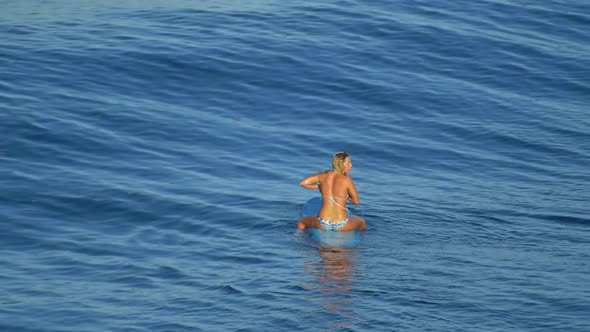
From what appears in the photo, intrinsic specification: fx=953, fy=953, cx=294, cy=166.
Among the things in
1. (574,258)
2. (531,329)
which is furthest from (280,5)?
(531,329)

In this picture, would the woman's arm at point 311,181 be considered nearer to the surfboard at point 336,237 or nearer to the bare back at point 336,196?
the bare back at point 336,196

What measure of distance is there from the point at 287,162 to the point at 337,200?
4365 millimetres

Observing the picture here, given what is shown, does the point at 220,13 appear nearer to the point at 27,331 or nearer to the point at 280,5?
the point at 280,5

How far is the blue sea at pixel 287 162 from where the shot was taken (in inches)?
487

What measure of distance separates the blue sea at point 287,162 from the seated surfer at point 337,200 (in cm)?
45

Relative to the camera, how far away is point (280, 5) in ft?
100

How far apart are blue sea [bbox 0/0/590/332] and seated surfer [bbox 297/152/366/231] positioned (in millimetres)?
449

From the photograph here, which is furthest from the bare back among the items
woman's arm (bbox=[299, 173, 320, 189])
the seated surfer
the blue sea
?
the blue sea

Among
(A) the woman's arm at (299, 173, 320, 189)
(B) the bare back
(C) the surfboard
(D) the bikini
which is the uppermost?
(A) the woman's arm at (299, 173, 320, 189)

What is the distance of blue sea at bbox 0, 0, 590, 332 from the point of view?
487 inches

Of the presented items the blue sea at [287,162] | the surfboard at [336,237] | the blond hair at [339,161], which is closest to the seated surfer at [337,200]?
the blond hair at [339,161]

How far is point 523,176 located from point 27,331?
11.4 meters

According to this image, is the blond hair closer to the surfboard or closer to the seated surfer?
the seated surfer

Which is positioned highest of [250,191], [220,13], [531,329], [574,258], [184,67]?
[220,13]
